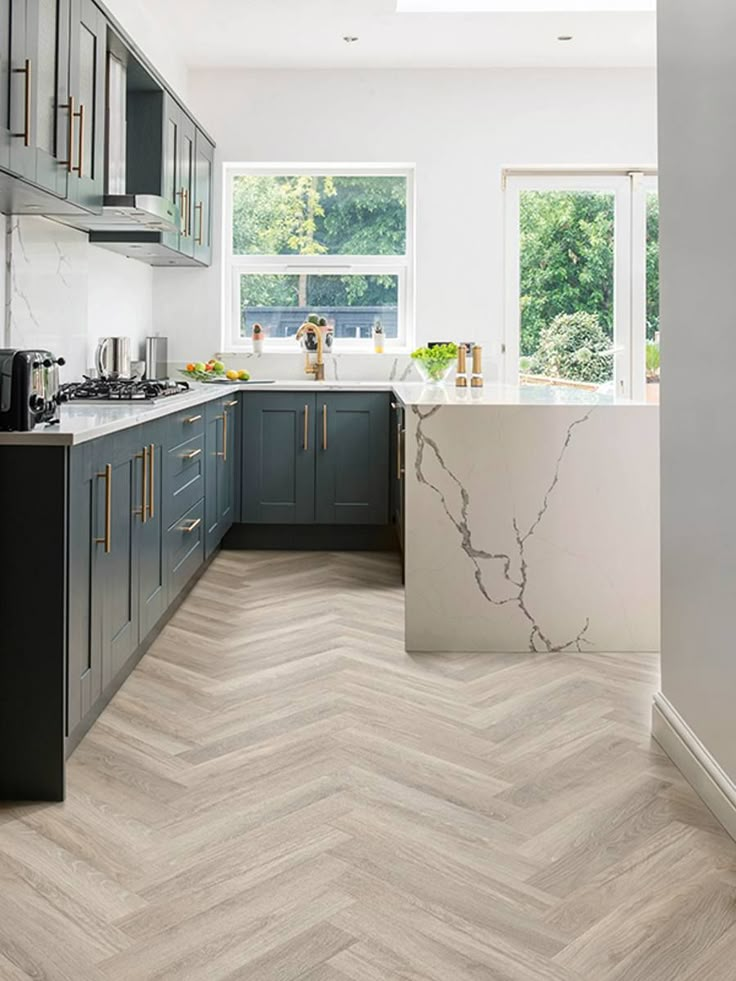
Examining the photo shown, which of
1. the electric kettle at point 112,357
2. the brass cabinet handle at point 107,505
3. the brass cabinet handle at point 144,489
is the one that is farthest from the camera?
the electric kettle at point 112,357

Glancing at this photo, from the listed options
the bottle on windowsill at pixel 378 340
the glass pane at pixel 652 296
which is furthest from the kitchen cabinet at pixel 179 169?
the glass pane at pixel 652 296

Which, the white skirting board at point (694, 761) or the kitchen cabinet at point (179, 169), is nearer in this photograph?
the white skirting board at point (694, 761)

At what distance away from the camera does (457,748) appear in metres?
2.44

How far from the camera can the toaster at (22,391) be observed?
2156 mm

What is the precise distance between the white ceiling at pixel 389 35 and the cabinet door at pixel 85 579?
3.18m

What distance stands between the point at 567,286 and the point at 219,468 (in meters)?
2.49

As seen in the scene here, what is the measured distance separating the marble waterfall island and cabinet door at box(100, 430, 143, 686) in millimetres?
955

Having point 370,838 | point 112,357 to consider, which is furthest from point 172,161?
point 370,838

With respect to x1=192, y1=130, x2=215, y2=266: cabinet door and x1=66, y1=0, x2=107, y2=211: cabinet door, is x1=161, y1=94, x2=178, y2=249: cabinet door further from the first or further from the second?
x1=66, y1=0, x2=107, y2=211: cabinet door

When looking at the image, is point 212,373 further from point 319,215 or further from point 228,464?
point 319,215

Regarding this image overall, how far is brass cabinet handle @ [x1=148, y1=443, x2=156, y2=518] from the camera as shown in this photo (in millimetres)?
3043

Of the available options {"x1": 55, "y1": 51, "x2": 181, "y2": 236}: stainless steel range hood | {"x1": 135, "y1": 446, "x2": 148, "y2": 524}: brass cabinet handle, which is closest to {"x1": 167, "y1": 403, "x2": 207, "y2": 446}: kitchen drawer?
{"x1": 135, "y1": 446, "x2": 148, "y2": 524}: brass cabinet handle

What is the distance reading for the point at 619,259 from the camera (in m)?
5.75

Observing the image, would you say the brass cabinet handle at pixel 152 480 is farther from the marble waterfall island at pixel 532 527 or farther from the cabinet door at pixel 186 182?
the cabinet door at pixel 186 182
